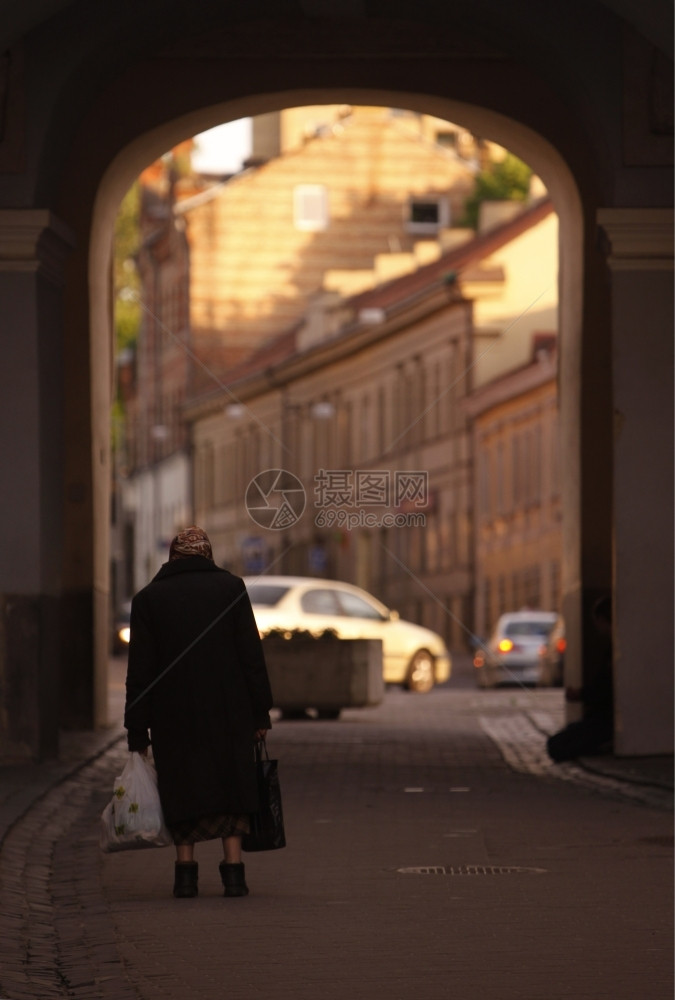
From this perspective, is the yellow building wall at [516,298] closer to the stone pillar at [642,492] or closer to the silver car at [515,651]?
the silver car at [515,651]

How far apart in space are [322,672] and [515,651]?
54.4 feet

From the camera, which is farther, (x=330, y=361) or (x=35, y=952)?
(x=330, y=361)

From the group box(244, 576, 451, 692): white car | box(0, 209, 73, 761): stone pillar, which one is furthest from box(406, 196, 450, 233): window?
box(0, 209, 73, 761): stone pillar

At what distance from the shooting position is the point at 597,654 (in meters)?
20.2

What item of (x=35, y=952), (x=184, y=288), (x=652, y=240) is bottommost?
(x=35, y=952)

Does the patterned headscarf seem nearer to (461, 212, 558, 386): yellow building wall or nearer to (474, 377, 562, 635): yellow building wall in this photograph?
(474, 377, 562, 635): yellow building wall

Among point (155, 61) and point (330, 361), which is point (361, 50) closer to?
point (155, 61)

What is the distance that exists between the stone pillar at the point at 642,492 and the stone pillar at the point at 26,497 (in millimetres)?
3948

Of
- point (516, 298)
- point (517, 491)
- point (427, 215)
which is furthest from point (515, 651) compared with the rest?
point (427, 215)

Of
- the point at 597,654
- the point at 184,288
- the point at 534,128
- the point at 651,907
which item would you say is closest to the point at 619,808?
the point at 651,907

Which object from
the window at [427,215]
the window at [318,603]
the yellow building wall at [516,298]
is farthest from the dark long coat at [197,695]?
the window at [427,215]

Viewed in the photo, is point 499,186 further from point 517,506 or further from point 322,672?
point 322,672

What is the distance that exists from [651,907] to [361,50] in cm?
1102

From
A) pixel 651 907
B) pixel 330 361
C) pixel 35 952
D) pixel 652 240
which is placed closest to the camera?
pixel 35 952
